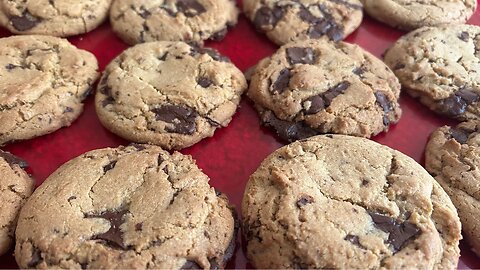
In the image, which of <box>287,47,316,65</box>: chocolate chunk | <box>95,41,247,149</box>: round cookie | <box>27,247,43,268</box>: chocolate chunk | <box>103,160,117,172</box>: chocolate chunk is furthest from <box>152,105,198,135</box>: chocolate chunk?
<box>27,247,43,268</box>: chocolate chunk

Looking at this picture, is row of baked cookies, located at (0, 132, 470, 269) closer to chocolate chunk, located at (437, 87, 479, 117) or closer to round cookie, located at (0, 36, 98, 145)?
round cookie, located at (0, 36, 98, 145)

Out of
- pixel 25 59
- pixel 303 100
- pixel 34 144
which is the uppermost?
pixel 303 100

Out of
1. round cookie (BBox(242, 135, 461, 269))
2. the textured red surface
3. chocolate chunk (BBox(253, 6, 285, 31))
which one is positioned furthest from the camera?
chocolate chunk (BBox(253, 6, 285, 31))

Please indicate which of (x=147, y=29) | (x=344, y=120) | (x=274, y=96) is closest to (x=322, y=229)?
(x=344, y=120)

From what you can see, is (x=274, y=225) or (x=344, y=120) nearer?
(x=274, y=225)

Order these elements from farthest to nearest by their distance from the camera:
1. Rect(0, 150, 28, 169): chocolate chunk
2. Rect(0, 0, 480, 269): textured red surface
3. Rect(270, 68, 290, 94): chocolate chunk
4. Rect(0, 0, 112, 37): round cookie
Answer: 1. Rect(0, 0, 112, 37): round cookie
2. Rect(270, 68, 290, 94): chocolate chunk
3. Rect(0, 0, 480, 269): textured red surface
4. Rect(0, 150, 28, 169): chocolate chunk

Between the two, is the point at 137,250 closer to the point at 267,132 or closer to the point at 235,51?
the point at 267,132
